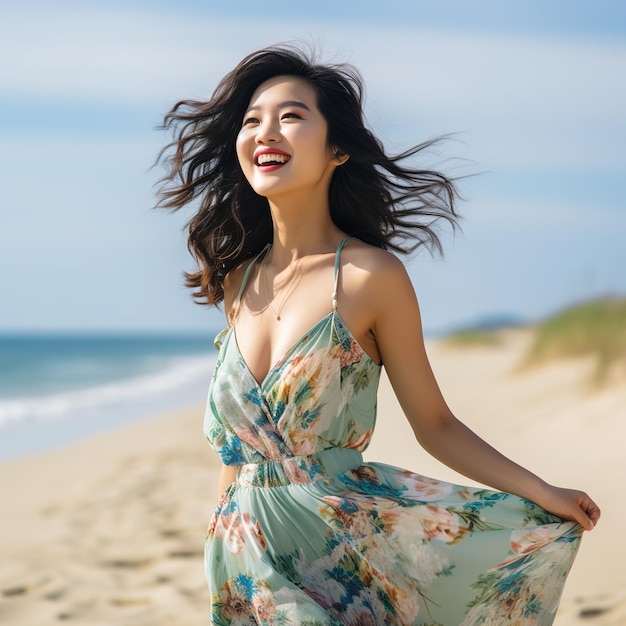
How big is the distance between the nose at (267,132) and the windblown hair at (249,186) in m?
0.15

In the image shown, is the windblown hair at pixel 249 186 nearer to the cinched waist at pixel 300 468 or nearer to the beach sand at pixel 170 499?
the cinched waist at pixel 300 468

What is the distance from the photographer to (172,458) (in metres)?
9.56

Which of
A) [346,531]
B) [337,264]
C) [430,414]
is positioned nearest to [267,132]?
[337,264]

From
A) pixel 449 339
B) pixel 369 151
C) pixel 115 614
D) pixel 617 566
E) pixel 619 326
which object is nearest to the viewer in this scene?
pixel 369 151

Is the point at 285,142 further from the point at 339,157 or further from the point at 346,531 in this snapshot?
the point at 346,531

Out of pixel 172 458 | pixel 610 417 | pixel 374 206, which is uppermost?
pixel 172 458

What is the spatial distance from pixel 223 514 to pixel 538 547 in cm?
80

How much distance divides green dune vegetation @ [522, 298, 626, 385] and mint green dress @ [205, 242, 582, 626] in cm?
760

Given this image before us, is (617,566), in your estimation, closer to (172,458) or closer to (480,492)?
(480,492)

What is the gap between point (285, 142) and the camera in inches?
110

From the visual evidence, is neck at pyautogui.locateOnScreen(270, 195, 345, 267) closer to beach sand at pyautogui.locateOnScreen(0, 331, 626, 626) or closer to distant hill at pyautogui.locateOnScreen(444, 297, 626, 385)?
beach sand at pyautogui.locateOnScreen(0, 331, 626, 626)

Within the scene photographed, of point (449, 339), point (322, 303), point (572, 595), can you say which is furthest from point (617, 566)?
point (449, 339)

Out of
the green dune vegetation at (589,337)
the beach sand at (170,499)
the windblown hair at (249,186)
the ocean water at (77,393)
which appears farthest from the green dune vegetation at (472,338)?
the windblown hair at (249,186)

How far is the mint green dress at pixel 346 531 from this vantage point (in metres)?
2.55
